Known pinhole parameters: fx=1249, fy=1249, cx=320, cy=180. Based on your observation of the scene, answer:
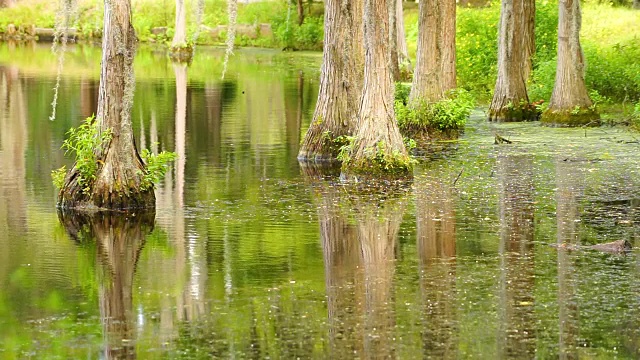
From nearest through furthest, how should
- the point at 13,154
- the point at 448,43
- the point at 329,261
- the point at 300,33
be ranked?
the point at 329,261, the point at 13,154, the point at 448,43, the point at 300,33

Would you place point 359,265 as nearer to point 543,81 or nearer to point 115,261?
point 115,261

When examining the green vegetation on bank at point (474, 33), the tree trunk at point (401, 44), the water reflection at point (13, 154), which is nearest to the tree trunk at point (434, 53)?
the green vegetation on bank at point (474, 33)

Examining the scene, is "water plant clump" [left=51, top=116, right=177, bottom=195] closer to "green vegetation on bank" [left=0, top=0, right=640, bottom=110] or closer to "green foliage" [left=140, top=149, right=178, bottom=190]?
"green foliage" [left=140, top=149, right=178, bottom=190]

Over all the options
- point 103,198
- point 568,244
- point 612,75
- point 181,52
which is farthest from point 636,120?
point 181,52

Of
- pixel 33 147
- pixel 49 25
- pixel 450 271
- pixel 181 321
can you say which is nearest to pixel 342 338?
pixel 181 321

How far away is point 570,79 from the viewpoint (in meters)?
27.3

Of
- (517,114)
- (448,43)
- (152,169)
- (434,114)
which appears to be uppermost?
(448,43)

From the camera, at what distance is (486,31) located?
36.2 m

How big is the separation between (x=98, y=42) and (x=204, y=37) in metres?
6.86

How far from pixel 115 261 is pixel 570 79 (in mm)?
16133

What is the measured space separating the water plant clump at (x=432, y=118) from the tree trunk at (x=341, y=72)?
3650 millimetres

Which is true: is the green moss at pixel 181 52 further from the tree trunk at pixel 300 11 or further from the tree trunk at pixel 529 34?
the tree trunk at pixel 529 34

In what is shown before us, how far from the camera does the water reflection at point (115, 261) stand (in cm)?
1014

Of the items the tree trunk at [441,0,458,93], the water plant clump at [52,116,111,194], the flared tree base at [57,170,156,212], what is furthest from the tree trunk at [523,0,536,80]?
the water plant clump at [52,116,111,194]
